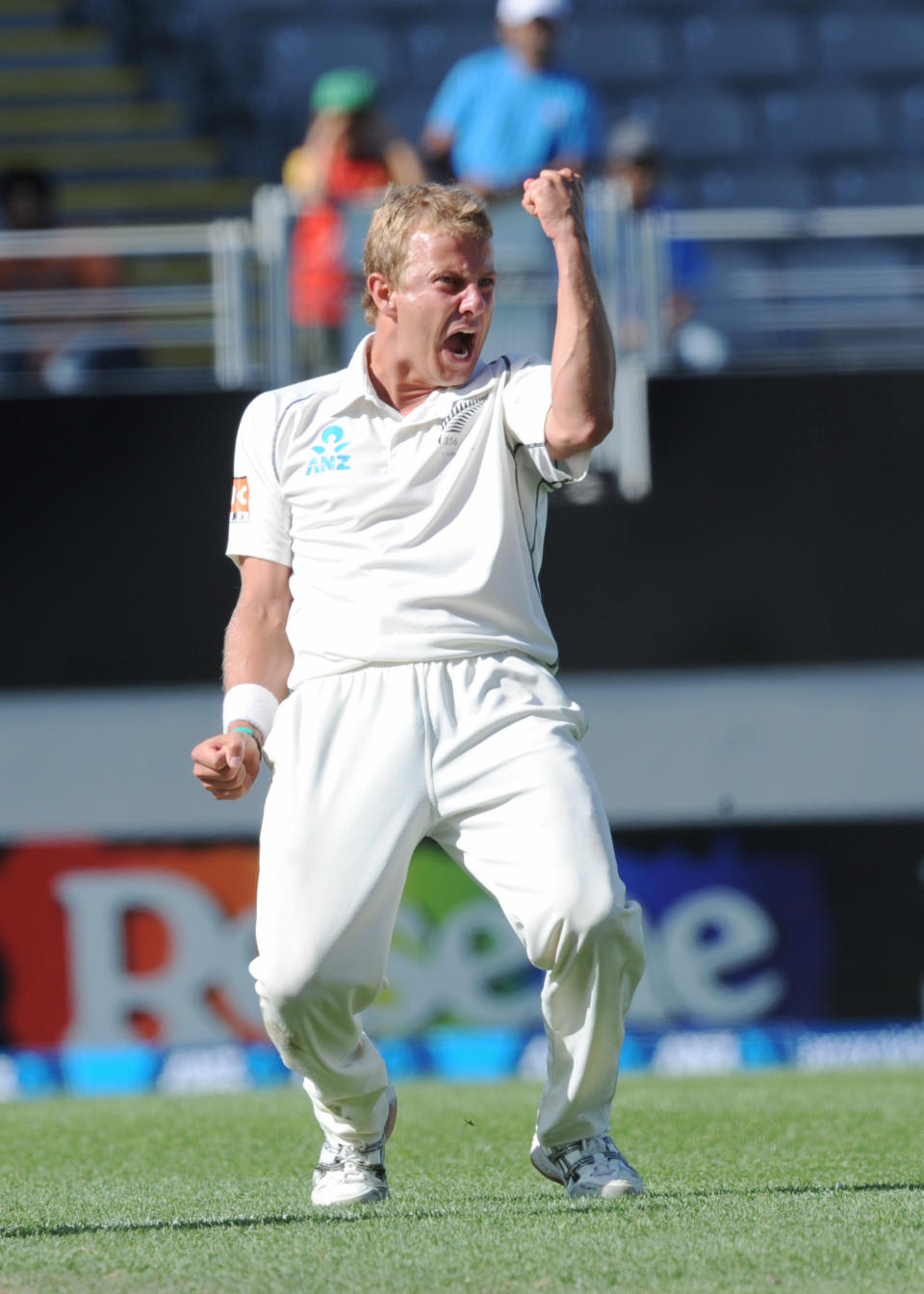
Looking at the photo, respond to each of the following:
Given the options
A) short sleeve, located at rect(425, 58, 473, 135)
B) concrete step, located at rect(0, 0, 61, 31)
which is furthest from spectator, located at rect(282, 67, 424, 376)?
concrete step, located at rect(0, 0, 61, 31)

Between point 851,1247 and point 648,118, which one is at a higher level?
point 648,118

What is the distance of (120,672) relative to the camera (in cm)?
1034

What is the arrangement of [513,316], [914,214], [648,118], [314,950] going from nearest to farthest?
[314,950] < [513,316] < [914,214] < [648,118]

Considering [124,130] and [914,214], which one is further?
[124,130]

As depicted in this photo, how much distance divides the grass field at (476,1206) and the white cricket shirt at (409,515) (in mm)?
1135

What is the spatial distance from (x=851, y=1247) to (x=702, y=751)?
22.3 feet

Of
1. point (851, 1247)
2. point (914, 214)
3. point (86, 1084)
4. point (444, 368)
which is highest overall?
point (914, 214)

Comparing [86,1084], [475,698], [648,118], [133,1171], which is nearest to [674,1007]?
[86,1084]

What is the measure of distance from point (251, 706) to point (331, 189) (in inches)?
234

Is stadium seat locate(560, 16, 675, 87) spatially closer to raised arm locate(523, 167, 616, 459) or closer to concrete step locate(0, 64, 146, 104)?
concrete step locate(0, 64, 146, 104)

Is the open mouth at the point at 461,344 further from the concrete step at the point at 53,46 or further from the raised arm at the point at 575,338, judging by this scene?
the concrete step at the point at 53,46

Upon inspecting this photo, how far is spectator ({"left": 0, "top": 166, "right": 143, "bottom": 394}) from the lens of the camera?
9992 millimetres

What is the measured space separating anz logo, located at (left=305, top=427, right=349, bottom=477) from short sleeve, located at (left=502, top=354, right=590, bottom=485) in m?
0.35

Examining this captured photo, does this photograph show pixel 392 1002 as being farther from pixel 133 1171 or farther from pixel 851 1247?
pixel 851 1247
